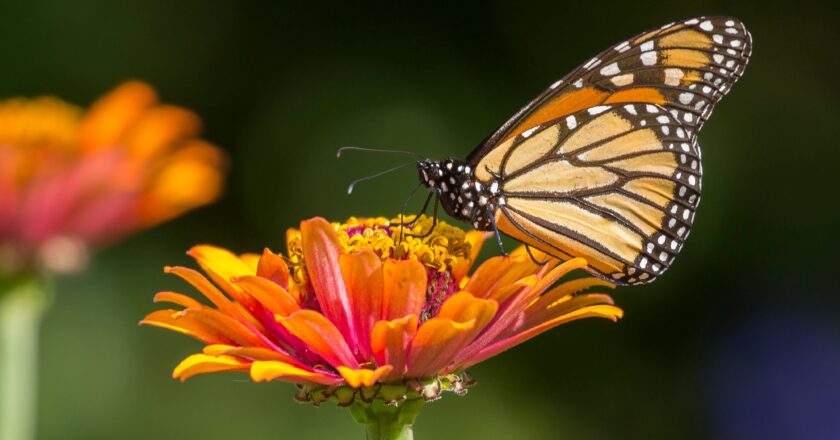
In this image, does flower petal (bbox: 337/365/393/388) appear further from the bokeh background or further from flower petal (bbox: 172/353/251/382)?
the bokeh background

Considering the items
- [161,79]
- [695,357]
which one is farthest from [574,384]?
[161,79]

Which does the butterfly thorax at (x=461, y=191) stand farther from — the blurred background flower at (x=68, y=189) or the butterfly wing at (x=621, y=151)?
the blurred background flower at (x=68, y=189)

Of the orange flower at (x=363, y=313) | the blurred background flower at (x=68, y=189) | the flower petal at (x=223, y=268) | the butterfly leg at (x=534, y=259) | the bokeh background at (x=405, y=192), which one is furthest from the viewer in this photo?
the bokeh background at (x=405, y=192)

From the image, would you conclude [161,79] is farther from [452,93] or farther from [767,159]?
[767,159]

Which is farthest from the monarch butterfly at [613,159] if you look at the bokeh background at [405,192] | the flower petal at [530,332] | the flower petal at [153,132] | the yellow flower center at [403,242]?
the bokeh background at [405,192]

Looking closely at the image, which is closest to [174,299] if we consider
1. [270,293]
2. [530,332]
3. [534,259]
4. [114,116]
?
[270,293]

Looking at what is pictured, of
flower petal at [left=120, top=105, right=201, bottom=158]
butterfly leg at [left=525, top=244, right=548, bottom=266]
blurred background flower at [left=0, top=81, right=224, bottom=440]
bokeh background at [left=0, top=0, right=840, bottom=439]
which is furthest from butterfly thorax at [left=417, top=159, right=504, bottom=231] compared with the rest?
bokeh background at [left=0, top=0, right=840, bottom=439]
